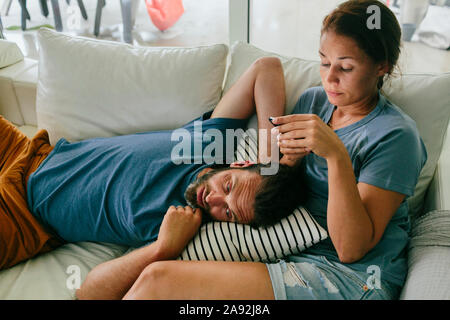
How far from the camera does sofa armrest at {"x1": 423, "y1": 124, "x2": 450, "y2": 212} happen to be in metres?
1.22

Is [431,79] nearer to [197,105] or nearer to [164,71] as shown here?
[197,105]

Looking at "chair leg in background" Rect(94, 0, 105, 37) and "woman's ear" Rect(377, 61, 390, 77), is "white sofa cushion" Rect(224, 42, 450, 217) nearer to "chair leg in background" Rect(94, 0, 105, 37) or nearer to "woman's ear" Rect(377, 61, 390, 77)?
"woman's ear" Rect(377, 61, 390, 77)

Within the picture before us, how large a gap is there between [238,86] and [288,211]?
63cm

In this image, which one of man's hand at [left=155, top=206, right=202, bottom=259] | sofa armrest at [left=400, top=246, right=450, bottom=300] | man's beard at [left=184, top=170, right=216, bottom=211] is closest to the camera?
sofa armrest at [left=400, top=246, right=450, bottom=300]

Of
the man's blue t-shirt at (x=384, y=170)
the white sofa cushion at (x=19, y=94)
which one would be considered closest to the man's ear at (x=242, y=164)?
the man's blue t-shirt at (x=384, y=170)

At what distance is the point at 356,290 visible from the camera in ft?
3.22

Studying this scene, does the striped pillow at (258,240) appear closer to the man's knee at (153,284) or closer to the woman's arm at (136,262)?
the woman's arm at (136,262)

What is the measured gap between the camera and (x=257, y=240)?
1.11 metres

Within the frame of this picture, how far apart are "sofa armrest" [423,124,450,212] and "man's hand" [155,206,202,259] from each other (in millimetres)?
851

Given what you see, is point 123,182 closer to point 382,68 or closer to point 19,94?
point 382,68

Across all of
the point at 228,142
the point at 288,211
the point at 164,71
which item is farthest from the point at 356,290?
the point at 164,71

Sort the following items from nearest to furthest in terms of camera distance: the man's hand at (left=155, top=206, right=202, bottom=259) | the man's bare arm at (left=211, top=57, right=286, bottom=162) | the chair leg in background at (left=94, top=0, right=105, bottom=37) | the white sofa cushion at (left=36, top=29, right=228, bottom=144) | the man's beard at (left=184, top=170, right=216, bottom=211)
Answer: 1. the man's hand at (left=155, top=206, right=202, bottom=259)
2. the man's beard at (left=184, top=170, right=216, bottom=211)
3. the man's bare arm at (left=211, top=57, right=286, bottom=162)
4. the white sofa cushion at (left=36, top=29, right=228, bottom=144)
5. the chair leg in background at (left=94, top=0, right=105, bottom=37)

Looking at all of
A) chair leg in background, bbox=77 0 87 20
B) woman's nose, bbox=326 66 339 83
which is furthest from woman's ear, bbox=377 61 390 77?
chair leg in background, bbox=77 0 87 20

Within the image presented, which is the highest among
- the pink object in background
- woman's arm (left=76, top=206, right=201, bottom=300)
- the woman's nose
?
the pink object in background
